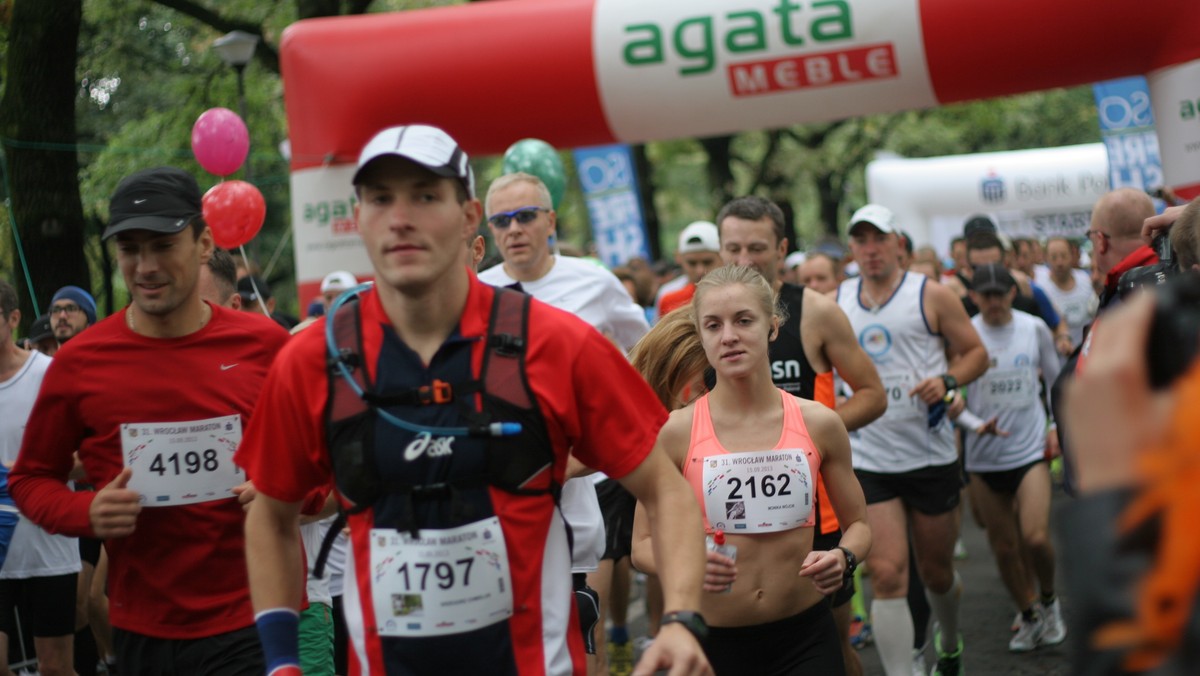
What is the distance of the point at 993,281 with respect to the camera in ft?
30.0

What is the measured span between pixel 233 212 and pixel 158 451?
490cm

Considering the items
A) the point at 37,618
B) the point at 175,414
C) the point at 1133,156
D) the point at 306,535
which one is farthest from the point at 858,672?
the point at 1133,156

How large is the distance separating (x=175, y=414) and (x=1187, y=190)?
23.1 feet

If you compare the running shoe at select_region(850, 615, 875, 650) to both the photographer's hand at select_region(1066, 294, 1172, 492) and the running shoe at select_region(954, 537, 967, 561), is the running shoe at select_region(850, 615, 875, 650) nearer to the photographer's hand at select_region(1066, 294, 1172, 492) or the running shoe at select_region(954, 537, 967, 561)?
the running shoe at select_region(954, 537, 967, 561)

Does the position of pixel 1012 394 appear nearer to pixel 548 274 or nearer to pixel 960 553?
pixel 960 553

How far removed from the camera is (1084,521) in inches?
71.6

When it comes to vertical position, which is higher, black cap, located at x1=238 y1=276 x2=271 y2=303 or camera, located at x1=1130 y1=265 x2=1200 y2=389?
black cap, located at x1=238 y1=276 x2=271 y2=303

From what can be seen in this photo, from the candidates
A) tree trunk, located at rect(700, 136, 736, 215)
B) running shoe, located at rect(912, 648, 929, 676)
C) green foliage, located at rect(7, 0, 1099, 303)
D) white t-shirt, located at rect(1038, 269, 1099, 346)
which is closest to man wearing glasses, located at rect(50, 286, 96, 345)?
green foliage, located at rect(7, 0, 1099, 303)

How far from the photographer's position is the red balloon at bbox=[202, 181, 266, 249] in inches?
344

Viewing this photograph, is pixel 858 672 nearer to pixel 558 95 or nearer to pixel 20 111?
pixel 558 95

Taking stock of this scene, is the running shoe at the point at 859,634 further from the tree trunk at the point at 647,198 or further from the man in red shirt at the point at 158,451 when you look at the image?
the tree trunk at the point at 647,198

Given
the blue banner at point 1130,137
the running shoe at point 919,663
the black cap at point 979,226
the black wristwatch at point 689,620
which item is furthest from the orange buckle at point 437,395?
the blue banner at point 1130,137

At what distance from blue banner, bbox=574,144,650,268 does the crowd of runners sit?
8100 mm

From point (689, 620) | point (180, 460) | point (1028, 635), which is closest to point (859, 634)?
point (1028, 635)
